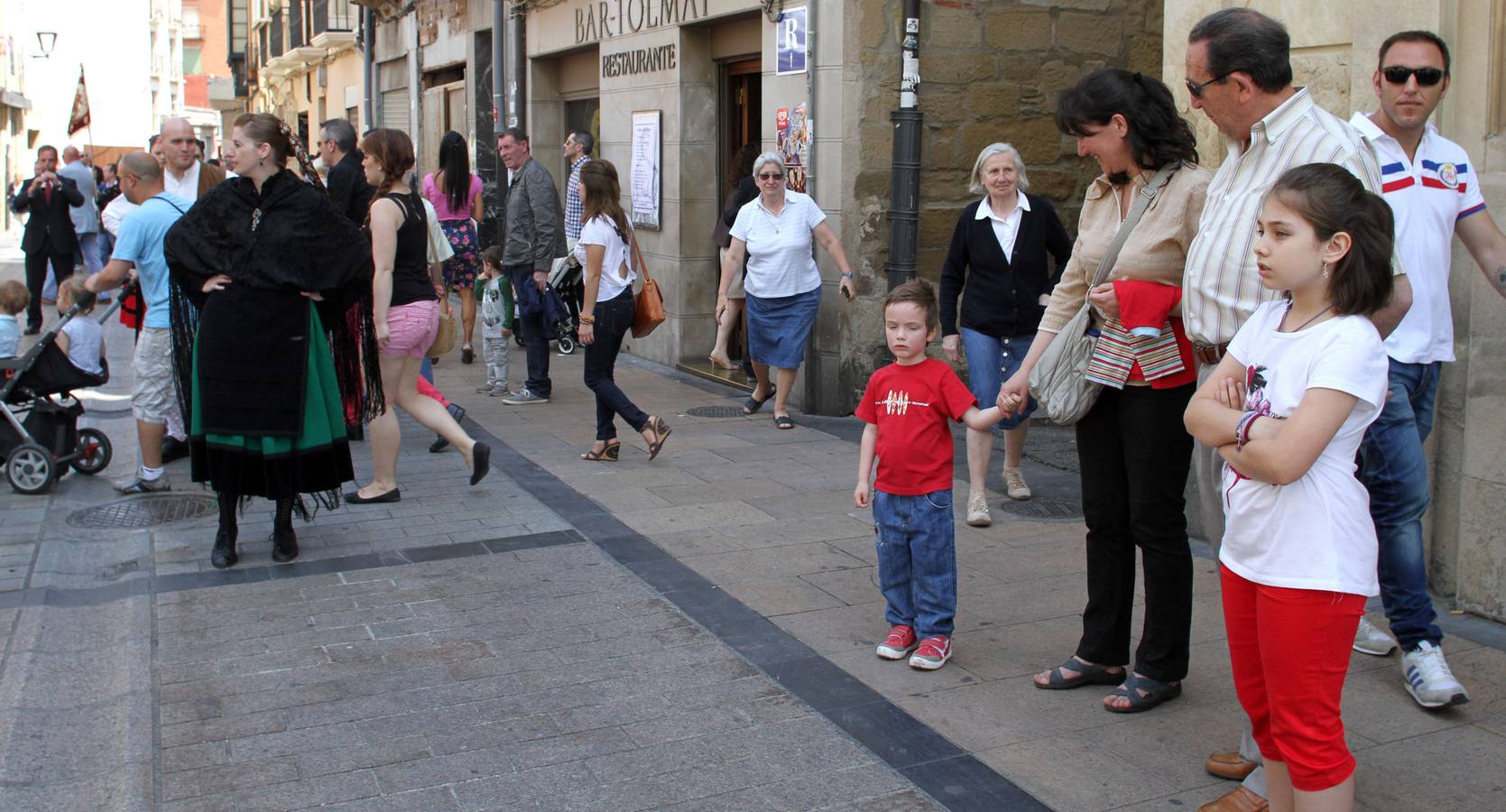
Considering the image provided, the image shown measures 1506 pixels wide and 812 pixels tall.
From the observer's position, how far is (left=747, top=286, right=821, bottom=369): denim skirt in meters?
8.96

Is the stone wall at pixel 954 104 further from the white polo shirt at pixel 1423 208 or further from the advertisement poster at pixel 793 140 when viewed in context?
the white polo shirt at pixel 1423 208

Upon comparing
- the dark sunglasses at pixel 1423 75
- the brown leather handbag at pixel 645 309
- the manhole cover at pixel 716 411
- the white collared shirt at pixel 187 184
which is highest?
the dark sunglasses at pixel 1423 75

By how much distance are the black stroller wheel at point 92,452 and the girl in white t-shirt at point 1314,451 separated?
21.1 ft

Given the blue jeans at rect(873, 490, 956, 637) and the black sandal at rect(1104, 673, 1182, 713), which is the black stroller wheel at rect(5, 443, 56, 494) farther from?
the black sandal at rect(1104, 673, 1182, 713)

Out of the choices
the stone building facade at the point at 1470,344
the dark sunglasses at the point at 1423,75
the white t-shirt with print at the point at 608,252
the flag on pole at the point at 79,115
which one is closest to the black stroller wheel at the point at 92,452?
the white t-shirt with print at the point at 608,252

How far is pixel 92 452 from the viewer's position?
762 cm

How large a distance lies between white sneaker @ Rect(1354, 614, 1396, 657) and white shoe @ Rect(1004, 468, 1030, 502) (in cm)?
233

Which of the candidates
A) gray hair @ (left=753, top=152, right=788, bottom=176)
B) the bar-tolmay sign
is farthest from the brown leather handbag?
the bar-tolmay sign

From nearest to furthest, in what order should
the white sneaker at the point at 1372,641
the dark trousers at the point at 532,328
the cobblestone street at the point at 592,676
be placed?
the cobblestone street at the point at 592,676 < the white sneaker at the point at 1372,641 < the dark trousers at the point at 532,328

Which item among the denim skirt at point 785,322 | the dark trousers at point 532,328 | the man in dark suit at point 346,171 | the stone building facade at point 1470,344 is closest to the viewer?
the stone building facade at point 1470,344

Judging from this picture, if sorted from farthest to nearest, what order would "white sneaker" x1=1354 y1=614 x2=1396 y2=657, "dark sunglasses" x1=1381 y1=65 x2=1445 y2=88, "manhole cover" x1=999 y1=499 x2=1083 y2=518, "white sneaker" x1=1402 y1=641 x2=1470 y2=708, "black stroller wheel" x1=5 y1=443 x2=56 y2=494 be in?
"black stroller wheel" x1=5 y1=443 x2=56 y2=494 → "manhole cover" x1=999 y1=499 x2=1083 y2=518 → "white sneaker" x1=1354 y1=614 x2=1396 y2=657 → "dark sunglasses" x1=1381 y1=65 x2=1445 y2=88 → "white sneaker" x1=1402 y1=641 x2=1470 y2=708

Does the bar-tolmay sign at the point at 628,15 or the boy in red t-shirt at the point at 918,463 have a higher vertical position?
the bar-tolmay sign at the point at 628,15

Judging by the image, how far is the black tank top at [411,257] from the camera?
687cm

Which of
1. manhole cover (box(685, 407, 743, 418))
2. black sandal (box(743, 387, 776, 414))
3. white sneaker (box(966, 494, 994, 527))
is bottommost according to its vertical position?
white sneaker (box(966, 494, 994, 527))
